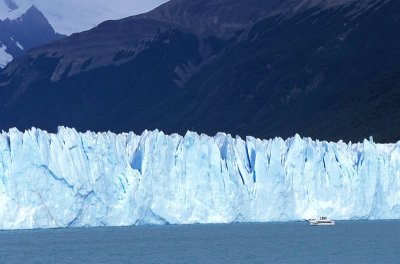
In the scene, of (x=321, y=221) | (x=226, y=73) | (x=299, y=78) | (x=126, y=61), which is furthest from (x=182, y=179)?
(x=126, y=61)

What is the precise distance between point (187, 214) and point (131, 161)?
368cm

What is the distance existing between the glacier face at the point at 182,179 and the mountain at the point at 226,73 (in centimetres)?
3193

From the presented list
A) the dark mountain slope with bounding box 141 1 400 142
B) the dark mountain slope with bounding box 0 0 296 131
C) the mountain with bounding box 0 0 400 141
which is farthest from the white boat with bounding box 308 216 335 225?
the dark mountain slope with bounding box 0 0 296 131

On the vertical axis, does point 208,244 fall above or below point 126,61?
below

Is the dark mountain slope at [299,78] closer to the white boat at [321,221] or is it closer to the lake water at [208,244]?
the white boat at [321,221]

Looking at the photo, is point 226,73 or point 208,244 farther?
point 226,73

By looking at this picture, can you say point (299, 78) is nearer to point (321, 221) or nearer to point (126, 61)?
point (126, 61)

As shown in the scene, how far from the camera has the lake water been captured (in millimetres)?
41250

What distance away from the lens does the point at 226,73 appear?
145250 mm

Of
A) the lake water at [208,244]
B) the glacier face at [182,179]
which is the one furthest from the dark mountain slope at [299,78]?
the lake water at [208,244]

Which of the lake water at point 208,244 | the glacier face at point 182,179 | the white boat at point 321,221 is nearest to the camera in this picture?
the lake water at point 208,244

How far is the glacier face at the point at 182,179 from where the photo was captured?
48812 millimetres

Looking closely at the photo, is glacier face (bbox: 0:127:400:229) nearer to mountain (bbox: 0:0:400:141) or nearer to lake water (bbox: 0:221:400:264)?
lake water (bbox: 0:221:400:264)

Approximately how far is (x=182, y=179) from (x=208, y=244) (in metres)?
6.00
